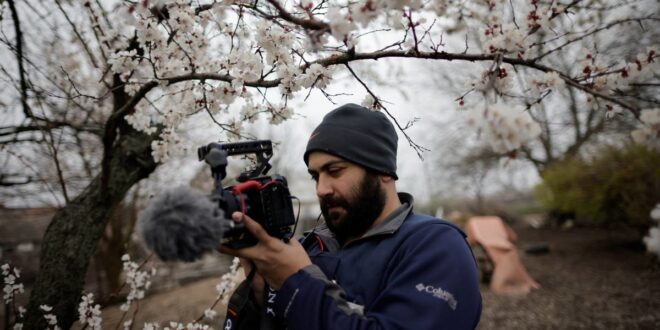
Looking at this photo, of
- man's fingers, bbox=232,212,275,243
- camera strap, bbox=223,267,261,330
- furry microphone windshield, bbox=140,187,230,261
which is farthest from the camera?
camera strap, bbox=223,267,261,330

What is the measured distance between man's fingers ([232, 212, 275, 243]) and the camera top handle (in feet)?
0.49

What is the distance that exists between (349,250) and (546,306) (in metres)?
5.39

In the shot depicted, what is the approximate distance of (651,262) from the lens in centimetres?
655

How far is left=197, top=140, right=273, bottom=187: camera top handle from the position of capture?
1182 millimetres

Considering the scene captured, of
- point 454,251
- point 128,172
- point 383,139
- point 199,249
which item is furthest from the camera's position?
point 128,172

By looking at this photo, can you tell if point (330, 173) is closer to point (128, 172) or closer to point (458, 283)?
point (458, 283)

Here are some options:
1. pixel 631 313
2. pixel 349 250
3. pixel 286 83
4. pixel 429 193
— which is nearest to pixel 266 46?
pixel 286 83

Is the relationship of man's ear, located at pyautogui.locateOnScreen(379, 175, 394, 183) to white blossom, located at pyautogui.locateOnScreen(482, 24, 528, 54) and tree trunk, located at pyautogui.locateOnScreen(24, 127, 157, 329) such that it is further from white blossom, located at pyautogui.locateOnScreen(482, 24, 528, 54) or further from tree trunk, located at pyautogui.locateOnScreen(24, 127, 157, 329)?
tree trunk, located at pyautogui.locateOnScreen(24, 127, 157, 329)

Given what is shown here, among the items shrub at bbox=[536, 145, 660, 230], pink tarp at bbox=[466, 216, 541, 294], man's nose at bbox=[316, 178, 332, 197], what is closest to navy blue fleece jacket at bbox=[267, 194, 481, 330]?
man's nose at bbox=[316, 178, 332, 197]

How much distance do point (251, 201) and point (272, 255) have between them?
19cm

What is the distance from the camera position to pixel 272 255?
1.13m

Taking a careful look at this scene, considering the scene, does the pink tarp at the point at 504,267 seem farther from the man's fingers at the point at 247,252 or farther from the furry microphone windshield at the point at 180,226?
the furry microphone windshield at the point at 180,226

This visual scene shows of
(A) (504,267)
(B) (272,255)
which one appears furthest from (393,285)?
(A) (504,267)

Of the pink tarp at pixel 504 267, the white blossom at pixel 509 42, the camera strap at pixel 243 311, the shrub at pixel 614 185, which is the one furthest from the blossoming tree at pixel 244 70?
the shrub at pixel 614 185
